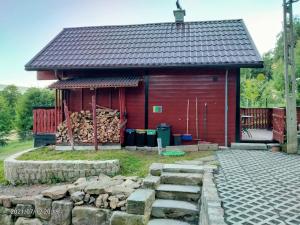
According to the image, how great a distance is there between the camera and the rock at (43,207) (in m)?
6.03

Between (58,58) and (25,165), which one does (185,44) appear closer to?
(58,58)

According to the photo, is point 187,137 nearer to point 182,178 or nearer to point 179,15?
point 182,178

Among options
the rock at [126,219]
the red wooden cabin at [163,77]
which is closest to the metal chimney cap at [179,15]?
the red wooden cabin at [163,77]

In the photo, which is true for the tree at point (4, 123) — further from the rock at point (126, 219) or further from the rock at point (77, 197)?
the rock at point (126, 219)

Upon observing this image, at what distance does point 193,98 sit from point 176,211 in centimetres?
529

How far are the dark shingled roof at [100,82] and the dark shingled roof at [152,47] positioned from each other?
43cm

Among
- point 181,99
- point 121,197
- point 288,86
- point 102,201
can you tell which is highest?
point 288,86

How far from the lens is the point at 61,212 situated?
5891 millimetres

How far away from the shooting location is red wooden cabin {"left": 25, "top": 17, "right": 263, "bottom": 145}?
9.36 meters

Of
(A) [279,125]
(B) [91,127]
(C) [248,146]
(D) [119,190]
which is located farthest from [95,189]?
(A) [279,125]

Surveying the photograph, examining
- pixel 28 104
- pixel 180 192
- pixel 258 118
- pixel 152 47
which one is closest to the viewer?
pixel 180 192

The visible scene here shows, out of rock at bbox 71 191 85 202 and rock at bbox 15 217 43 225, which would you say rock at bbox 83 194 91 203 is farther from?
rock at bbox 15 217 43 225

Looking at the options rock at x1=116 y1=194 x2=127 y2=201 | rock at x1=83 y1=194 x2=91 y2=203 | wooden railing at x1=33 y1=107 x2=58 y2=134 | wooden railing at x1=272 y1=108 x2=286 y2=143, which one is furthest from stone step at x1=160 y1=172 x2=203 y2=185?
wooden railing at x1=33 y1=107 x2=58 y2=134

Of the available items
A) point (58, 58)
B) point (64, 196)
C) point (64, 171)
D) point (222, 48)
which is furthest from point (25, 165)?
point (222, 48)
